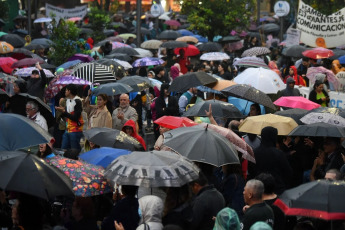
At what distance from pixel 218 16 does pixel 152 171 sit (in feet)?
83.8

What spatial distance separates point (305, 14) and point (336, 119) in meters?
14.5

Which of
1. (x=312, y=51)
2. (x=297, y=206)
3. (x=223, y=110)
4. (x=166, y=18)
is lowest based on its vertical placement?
(x=166, y=18)

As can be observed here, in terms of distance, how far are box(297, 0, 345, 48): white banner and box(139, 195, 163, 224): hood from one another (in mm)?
18869

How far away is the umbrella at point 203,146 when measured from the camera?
8.91 metres

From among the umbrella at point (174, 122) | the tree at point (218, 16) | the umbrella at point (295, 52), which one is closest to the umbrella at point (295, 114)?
the umbrella at point (174, 122)

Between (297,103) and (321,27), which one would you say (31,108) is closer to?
(297,103)

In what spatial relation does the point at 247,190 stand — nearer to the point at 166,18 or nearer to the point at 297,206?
the point at 297,206

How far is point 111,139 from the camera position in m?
10.4

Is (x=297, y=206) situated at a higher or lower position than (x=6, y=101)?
higher

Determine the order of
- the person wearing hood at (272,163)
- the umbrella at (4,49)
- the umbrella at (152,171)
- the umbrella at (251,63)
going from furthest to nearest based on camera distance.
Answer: the umbrella at (4,49), the umbrella at (251,63), the person wearing hood at (272,163), the umbrella at (152,171)

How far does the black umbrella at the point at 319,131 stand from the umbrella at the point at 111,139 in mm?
2073

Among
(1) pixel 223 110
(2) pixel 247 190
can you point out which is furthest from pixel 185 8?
(2) pixel 247 190

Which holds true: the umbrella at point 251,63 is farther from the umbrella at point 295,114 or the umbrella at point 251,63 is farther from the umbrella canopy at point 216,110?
the umbrella canopy at point 216,110

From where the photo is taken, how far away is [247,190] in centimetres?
784
